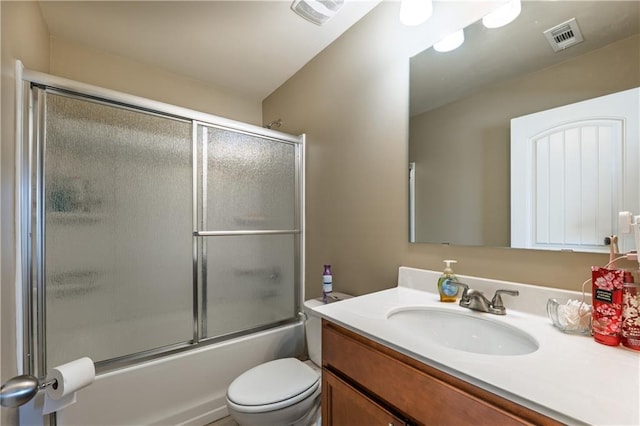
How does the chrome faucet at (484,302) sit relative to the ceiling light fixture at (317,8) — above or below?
below

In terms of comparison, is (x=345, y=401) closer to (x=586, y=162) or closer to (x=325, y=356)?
(x=325, y=356)

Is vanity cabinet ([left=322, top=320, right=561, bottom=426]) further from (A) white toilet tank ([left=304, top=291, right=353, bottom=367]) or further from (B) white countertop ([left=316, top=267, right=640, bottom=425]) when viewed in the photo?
(A) white toilet tank ([left=304, top=291, right=353, bottom=367])

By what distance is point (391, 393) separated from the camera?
74cm

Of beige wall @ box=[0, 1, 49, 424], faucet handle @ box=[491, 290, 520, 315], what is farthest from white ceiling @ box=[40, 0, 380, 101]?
faucet handle @ box=[491, 290, 520, 315]

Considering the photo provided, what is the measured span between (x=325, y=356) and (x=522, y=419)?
0.60 m

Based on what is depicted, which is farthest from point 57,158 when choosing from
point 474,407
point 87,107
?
point 474,407

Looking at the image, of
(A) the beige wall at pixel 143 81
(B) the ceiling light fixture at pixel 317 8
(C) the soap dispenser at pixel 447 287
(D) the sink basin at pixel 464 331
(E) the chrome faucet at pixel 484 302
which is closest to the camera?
(D) the sink basin at pixel 464 331

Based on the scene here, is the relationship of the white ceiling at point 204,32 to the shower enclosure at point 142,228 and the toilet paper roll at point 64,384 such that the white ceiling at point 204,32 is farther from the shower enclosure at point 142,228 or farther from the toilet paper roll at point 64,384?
the toilet paper roll at point 64,384

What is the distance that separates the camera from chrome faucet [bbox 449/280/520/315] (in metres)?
0.95

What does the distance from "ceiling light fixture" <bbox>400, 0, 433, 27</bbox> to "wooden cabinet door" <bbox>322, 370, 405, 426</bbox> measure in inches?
60.3

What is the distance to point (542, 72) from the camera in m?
0.97

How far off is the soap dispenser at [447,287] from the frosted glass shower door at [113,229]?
1.38 metres

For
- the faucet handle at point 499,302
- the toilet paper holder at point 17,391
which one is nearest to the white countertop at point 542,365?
the faucet handle at point 499,302

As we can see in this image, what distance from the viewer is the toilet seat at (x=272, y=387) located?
120 cm
